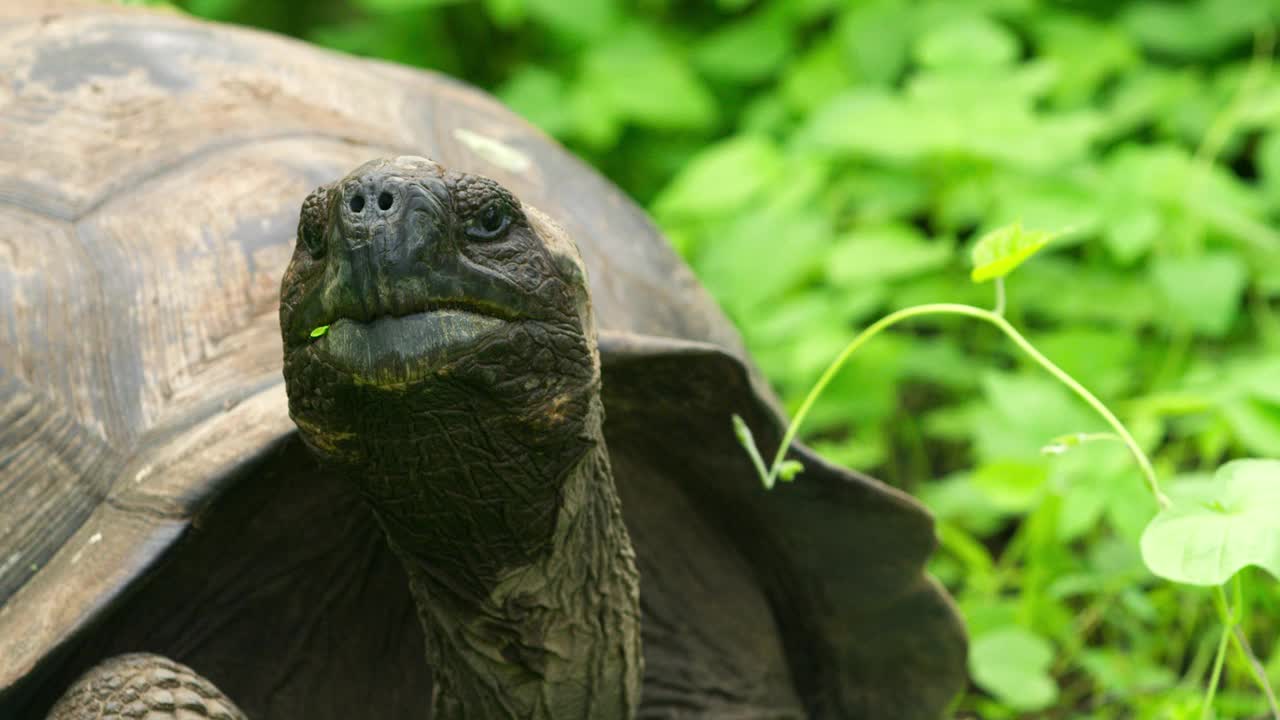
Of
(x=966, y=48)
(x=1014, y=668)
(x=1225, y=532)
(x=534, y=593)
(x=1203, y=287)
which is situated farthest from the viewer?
(x=966, y=48)

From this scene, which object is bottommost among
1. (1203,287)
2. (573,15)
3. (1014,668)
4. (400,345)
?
(1014,668)

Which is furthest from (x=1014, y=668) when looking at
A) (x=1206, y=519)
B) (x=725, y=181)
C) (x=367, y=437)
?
(x=367, y=437)

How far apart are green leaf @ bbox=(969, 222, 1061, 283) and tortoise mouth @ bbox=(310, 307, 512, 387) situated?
751mm

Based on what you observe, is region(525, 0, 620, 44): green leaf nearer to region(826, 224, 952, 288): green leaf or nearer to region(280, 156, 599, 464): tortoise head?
region(826, 224, 952, 288): green leaf

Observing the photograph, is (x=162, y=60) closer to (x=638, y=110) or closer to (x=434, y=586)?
(x=434, y=586)

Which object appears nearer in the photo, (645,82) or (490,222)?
(490,222)

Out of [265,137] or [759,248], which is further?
[759,248]

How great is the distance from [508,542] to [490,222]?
17.3 inches

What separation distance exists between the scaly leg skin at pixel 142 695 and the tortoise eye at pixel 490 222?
2.32 feet

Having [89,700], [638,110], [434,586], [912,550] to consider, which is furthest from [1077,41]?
[89,700]

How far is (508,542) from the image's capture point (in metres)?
2.03

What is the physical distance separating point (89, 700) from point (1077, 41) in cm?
384

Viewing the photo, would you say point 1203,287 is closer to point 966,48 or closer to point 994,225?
point 994,225

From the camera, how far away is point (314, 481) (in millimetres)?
2260
